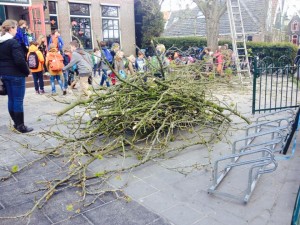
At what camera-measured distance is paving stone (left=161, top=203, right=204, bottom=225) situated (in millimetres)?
2660

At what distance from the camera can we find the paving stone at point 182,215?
2.66 m

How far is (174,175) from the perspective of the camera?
3.58 m

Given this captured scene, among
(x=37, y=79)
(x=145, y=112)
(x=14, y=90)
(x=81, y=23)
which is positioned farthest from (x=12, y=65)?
(x=81, y=23)

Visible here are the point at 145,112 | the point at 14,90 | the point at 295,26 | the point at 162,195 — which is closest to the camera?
the point at 162,195

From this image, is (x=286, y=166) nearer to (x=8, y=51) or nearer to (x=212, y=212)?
(x=212, y=212)

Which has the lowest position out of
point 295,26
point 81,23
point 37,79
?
point 37,79

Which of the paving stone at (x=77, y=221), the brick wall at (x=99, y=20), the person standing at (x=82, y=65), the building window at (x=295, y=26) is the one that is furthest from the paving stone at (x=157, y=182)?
the building window at (x=295, y=26)

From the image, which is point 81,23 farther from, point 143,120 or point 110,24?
point 143,120

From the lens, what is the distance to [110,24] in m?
20.0

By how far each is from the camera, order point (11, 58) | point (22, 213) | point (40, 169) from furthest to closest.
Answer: point (11, 58) → point (40, 169) → point (22, 213)

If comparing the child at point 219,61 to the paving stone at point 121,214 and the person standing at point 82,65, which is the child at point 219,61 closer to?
the person standing at point 82,65

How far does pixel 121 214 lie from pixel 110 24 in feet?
61.1

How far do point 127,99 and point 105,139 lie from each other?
27.8 inches

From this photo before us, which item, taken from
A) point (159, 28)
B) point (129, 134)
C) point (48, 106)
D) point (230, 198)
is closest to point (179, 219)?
point (230, 198)
